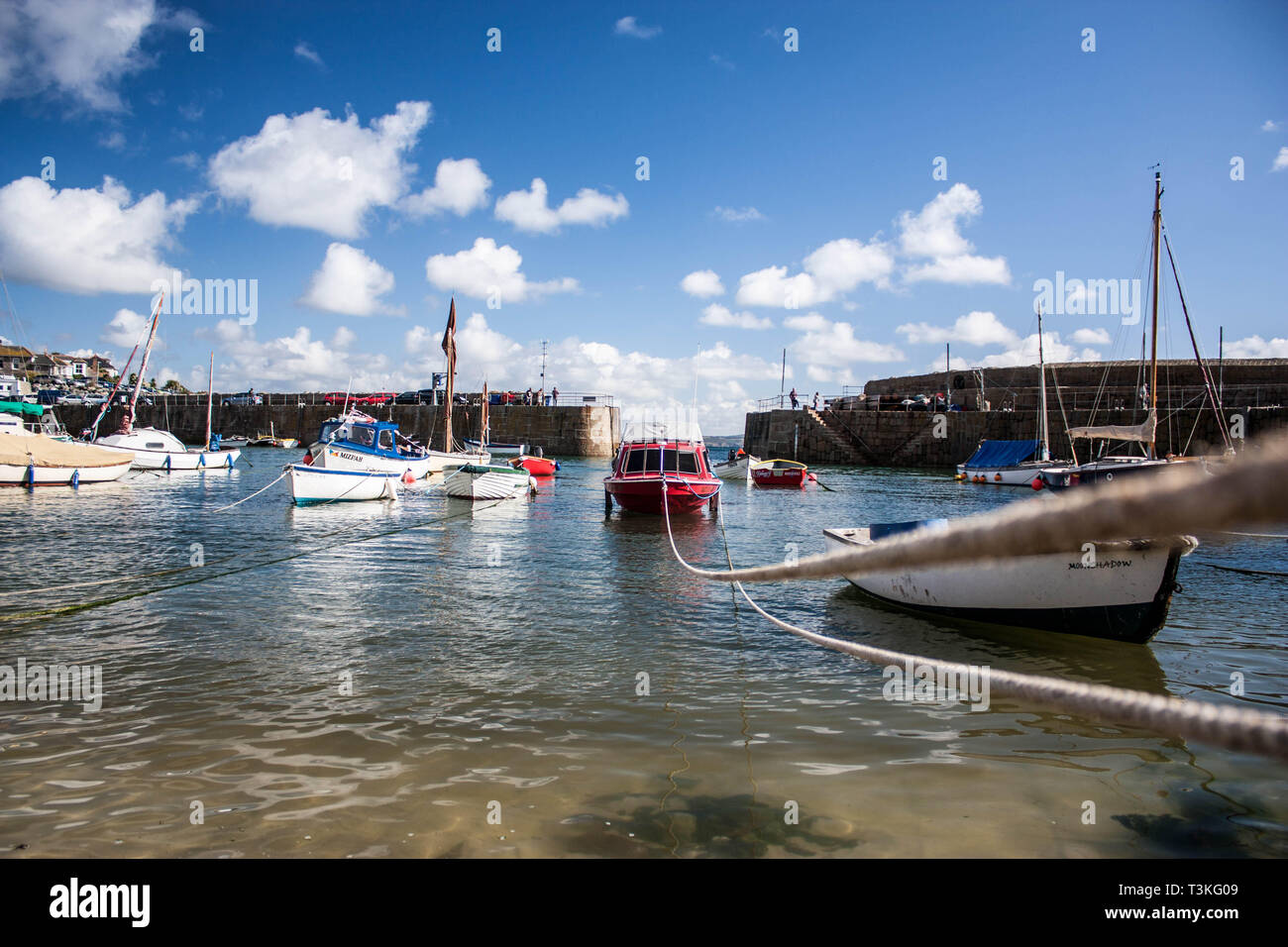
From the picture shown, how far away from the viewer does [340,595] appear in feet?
34.6

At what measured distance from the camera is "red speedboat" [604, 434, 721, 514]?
802 inches

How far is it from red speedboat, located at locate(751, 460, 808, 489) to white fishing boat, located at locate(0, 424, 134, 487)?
27.7 m

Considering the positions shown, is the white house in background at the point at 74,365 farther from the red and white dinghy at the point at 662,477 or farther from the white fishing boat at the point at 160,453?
the red and white dinghy at the point at 662,477

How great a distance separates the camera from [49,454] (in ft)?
87.7

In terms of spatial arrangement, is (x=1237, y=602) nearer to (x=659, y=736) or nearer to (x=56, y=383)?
(x=659, y=736)

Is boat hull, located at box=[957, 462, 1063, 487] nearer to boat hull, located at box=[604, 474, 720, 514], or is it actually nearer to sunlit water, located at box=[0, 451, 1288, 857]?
boat hull, located at box=[604, 474, 720, 514]

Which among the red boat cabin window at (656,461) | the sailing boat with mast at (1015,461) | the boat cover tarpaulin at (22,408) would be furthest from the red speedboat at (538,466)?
the boat cover tarpaulin at (22,408)

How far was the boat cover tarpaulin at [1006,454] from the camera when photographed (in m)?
39.2

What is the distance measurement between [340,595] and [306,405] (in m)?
79.5

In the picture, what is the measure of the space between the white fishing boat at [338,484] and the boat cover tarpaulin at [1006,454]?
30729 mm

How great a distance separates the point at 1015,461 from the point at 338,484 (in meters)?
33.7
